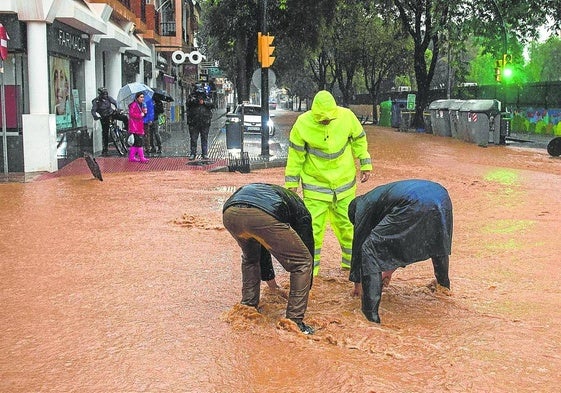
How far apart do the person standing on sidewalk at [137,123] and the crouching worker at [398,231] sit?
1107 cm

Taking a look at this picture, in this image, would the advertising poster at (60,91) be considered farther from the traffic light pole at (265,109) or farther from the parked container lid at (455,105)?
the parked container lid at (455,105)

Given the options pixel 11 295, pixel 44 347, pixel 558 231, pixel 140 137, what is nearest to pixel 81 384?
pixel 44 347

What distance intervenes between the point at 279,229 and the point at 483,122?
2166 centimetres

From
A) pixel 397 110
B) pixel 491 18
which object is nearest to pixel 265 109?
pixel 491 18

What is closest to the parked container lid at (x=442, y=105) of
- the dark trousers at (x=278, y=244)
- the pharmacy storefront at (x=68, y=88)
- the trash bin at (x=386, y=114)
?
the trash bin at (x=386, y=114)

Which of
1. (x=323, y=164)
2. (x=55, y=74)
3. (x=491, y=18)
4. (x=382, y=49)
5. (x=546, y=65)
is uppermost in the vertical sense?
(x=382, y=49)

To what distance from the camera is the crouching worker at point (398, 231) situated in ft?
16.1

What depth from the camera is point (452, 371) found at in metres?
4.24

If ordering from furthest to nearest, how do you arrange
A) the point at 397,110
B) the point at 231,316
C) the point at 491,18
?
the point at 397,110, the point at 491,18, the point at 231,316

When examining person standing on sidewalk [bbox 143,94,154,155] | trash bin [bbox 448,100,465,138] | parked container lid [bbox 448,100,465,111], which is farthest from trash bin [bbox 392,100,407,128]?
person standing on sidewalk [bbox 143,94,154,155]

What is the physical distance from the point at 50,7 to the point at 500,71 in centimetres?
1987

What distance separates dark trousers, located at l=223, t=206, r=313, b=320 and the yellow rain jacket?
117 centimetres

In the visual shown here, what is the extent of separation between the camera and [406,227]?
4.90 m

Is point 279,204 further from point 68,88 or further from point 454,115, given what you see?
point 454,115
